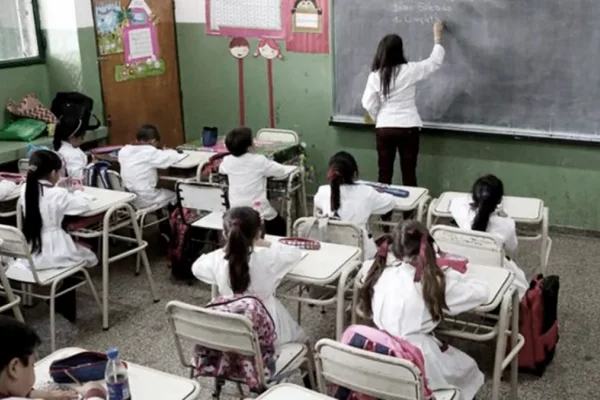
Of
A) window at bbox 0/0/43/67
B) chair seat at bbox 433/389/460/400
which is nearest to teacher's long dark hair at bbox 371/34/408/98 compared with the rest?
window at bbox 0/0/43/67

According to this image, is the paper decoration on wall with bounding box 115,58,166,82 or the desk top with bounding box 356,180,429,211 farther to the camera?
the paper decoration on wall with bounding box 115,58,166,82

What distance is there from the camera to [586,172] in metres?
4.96

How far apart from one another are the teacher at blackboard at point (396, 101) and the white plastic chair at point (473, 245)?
1.88 metres

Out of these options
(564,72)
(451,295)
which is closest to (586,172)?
(564,72)

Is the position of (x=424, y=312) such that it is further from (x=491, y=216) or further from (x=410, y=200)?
(x=410, y=200)

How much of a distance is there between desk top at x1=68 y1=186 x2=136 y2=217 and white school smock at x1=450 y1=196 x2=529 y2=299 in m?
1.77

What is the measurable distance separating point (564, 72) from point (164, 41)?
3185mm

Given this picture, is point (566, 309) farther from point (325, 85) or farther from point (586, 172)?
point (325, 85)

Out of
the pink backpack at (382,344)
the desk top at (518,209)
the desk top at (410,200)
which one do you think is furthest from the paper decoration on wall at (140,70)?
the pink backpack at (382,344)

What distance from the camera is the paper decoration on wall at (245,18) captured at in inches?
226

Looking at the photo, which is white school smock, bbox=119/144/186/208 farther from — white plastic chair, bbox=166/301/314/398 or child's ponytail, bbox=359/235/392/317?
child's ponytail, bbox=359/235/392/317

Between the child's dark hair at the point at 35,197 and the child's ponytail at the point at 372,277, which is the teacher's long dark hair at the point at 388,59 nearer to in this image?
the child's dark hair at the point at 35,197

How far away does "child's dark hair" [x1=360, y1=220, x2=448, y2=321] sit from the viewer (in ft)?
8.20

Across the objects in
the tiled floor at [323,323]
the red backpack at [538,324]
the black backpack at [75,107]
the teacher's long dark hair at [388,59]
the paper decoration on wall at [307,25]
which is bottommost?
the tiled floor at [323,323]
